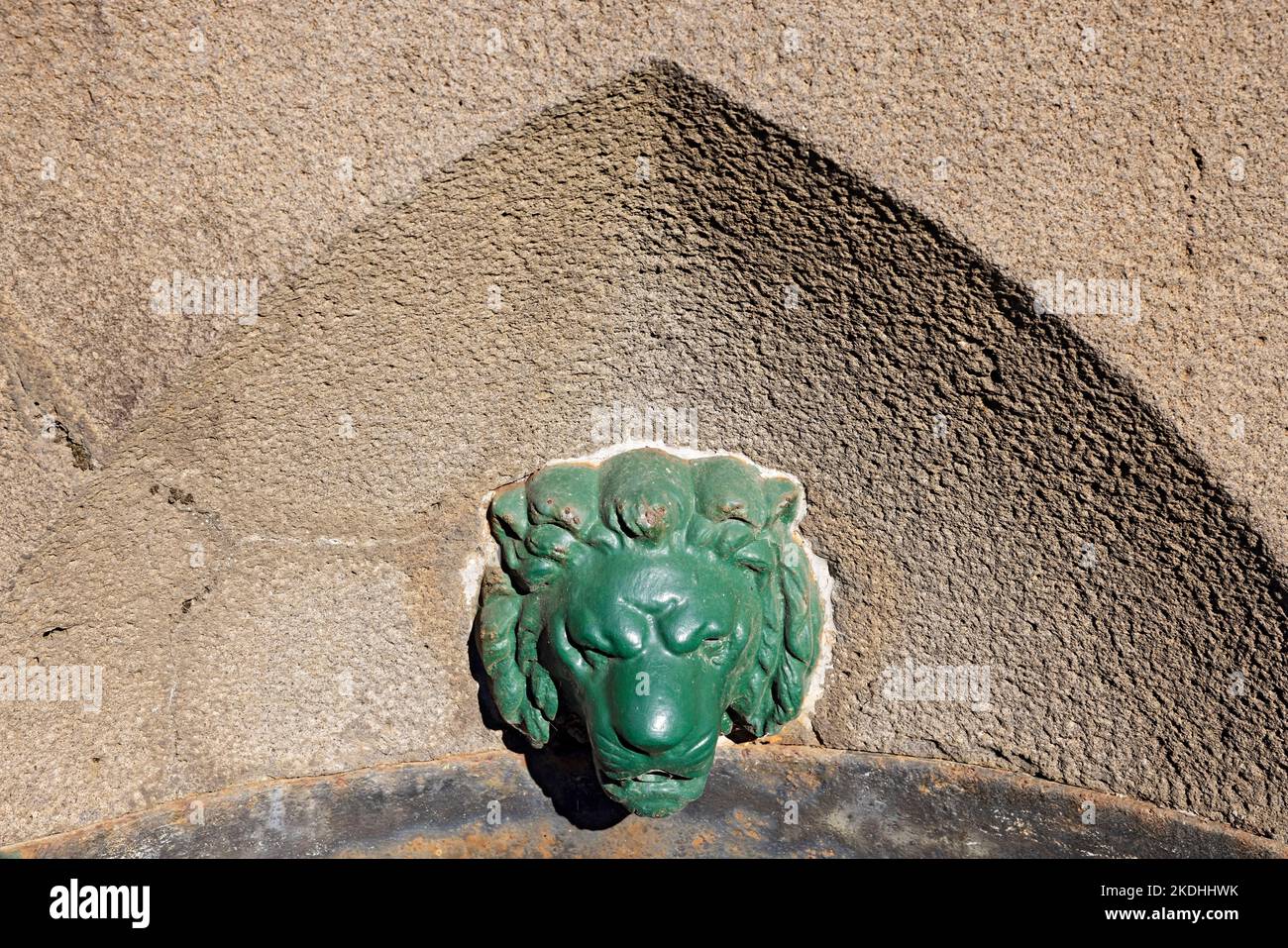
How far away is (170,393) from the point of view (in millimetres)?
1071

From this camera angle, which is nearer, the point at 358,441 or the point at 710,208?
the point at 710,208

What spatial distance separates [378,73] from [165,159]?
208mm

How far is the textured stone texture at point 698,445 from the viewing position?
1.08 metres

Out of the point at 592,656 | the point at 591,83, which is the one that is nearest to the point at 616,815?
the point at 592,656

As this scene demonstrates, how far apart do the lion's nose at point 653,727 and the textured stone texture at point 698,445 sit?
0.32 m

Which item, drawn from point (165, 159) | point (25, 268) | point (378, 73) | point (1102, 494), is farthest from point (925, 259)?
point (25, 268)

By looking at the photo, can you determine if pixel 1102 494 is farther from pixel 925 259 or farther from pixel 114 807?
pixel 114 807

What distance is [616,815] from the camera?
1.48 metres

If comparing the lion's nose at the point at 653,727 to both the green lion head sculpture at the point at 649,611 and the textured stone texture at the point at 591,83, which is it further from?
the textured stone texture at the point at 591,83

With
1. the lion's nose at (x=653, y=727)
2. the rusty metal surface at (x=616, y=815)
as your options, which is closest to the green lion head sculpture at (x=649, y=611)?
the lion's nose at (x=653, y=727)

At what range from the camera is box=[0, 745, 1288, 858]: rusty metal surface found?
139 centimetres

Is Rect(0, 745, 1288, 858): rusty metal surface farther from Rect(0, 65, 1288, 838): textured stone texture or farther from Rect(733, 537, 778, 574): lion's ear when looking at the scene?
Rect(733, 537, 778, 574): lion's ear

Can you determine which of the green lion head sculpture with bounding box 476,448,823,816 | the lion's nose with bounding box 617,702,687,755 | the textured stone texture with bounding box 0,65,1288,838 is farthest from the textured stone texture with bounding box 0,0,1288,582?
the lion's nose with bounding box 617,702,687,755

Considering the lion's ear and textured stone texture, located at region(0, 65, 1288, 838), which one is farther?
the lion's ear
